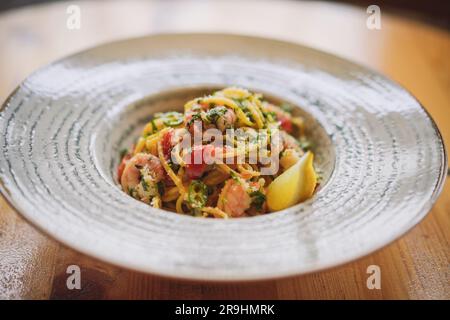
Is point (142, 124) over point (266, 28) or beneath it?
beneath

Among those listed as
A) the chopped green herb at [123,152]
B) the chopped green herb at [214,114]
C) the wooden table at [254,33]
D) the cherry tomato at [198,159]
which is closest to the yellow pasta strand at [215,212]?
the cherry tomato at [198,159]

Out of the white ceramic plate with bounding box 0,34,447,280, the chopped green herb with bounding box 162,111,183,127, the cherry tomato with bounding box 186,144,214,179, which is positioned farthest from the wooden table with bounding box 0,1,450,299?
the chopped green herb with bounding box 162,111,183,127

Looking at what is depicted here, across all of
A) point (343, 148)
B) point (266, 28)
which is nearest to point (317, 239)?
point (343, 148)

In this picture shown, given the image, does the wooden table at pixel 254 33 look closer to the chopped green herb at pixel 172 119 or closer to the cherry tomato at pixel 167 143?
the cherry tomato at pixel 167 143

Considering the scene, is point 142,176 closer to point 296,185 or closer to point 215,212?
point 215,212

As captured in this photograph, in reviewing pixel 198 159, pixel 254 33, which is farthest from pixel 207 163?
pixel 254 33

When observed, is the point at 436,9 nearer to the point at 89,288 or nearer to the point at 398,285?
the point at 398,285
